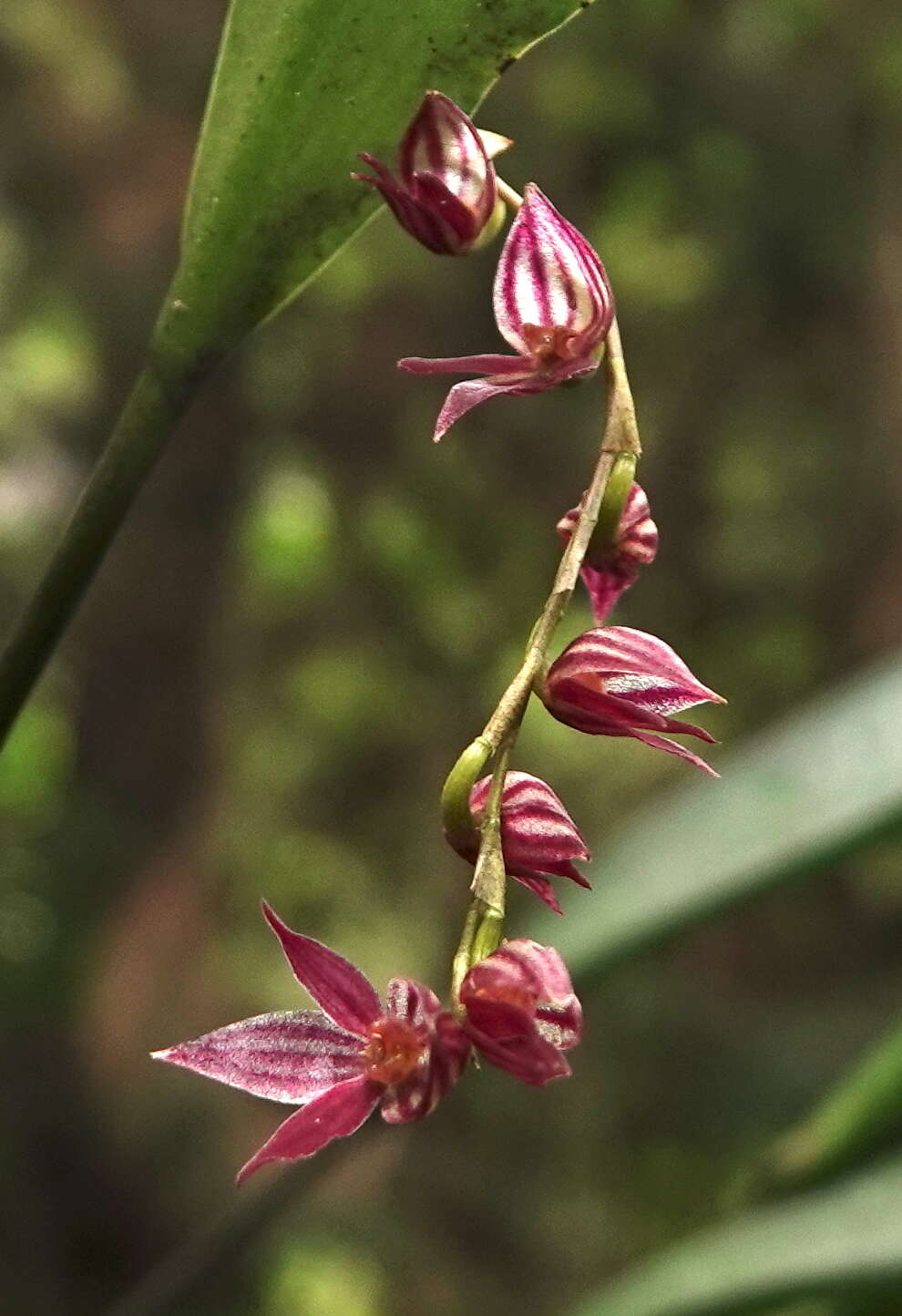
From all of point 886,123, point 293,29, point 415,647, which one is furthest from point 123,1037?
point 293,29

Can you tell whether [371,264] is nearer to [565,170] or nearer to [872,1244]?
[565,170]

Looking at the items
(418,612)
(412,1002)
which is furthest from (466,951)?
(418,612)

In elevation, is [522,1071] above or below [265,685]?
below

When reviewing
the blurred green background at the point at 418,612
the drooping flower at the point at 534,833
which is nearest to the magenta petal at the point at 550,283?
the drooping flower at the point at 534,833

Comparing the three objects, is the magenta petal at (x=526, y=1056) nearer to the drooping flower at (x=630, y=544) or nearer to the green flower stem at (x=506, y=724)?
the green flower stem at (x=506, y=724)

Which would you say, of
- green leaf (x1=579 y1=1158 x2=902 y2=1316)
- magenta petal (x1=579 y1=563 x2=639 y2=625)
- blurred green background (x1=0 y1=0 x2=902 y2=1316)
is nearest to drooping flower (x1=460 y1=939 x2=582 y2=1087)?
magenta petal (x1=579 y1=563 x2=639 y2=625)

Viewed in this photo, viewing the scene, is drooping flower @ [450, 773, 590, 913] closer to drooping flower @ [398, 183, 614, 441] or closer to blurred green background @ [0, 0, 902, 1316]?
drooping flower @ [398, 183, 614, 441]
